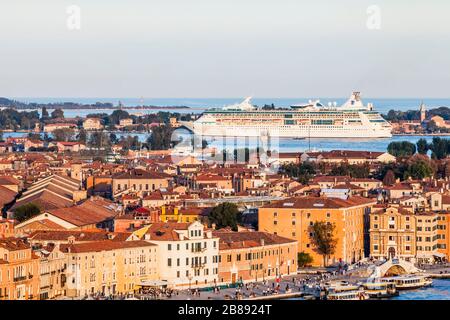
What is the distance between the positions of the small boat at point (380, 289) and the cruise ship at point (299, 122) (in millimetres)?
53490

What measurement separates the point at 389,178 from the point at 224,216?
13058 millimetres

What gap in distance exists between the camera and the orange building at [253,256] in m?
22.7

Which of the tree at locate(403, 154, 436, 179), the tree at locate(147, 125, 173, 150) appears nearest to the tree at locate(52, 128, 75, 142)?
the tree at locate(147, 125, 173, 150)

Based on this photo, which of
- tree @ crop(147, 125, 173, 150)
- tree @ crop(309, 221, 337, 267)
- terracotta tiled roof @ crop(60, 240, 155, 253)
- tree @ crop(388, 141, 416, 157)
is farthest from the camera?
tree @ crop(147, 125, 173, 150)

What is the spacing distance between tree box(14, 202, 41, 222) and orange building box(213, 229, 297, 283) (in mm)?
3782

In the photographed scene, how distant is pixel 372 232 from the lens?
89.9ft

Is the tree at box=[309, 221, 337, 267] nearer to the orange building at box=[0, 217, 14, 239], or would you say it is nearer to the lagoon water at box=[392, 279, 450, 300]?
the lagoon water at box=[392, 279, 450, 300]

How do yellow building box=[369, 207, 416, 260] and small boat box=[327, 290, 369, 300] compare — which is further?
yellow building box=[369, 207, 416, 260]

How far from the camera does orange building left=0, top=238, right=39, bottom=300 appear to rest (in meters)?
18.6

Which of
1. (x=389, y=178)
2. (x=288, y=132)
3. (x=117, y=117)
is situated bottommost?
(x=117, y=117)

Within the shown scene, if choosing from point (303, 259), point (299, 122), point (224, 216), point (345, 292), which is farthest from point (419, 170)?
point (299, 122)

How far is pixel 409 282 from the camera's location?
23.3 m

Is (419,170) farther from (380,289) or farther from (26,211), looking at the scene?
(380,289)
